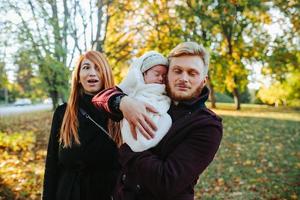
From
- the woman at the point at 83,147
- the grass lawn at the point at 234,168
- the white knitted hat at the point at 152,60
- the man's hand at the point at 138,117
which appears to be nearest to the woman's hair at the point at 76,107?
the woman at the point at 83,147

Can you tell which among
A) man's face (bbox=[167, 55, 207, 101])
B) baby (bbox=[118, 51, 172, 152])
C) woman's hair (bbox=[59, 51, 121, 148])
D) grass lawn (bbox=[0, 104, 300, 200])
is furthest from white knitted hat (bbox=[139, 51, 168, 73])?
grass lawn (bbox=[0, 104, 300, 200])

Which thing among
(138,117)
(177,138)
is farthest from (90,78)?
(177,138)

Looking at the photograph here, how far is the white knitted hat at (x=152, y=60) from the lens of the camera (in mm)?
1971

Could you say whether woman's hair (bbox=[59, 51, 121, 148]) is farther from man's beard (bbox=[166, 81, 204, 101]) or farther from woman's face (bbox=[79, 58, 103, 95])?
man's beard (bbox=[166, 81, 204, 101])

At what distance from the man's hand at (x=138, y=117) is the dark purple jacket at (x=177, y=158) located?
95mm

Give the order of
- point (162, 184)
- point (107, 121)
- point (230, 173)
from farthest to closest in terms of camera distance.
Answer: point (230, 173) < point (107, 121) < point (162, 184)

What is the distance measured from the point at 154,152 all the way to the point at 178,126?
7.5 inches

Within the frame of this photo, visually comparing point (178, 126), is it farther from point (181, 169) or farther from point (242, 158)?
point (242, 158)

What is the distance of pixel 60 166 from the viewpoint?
9.52ft

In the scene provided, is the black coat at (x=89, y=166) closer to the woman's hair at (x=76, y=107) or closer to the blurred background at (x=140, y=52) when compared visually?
the woman's hair at (x=76, y=107)

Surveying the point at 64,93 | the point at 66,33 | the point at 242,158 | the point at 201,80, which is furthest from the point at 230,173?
the point at 201,80

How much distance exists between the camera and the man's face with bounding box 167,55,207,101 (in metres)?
1.78

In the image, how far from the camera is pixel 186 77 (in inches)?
69.7

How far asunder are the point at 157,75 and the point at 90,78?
1.00 meters
